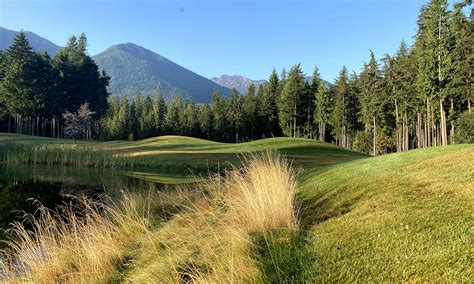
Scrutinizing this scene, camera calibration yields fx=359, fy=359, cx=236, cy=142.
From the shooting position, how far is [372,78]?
193 feet

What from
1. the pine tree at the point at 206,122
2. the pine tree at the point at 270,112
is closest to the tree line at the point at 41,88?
the pine tree at the point at 206,122

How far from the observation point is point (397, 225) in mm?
5152

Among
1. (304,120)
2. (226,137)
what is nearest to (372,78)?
(304,120)

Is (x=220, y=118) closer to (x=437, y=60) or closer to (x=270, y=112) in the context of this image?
(x=270, y=112)

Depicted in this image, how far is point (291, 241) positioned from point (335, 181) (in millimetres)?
4420

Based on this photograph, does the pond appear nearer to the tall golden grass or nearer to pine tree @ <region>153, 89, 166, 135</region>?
the tall golden grass

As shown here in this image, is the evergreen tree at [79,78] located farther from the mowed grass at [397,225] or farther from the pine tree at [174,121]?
the mowed grass at [397,225]

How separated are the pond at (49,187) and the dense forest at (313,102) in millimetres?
27655

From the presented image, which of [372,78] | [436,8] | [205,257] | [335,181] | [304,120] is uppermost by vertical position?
[436,8]

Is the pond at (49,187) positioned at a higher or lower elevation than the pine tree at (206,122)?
lower

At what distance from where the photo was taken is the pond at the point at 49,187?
41.5 ft

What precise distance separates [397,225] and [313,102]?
231 ft

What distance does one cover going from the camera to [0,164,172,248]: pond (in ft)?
41.5

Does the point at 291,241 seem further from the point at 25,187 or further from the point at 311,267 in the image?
the point at 25,187
